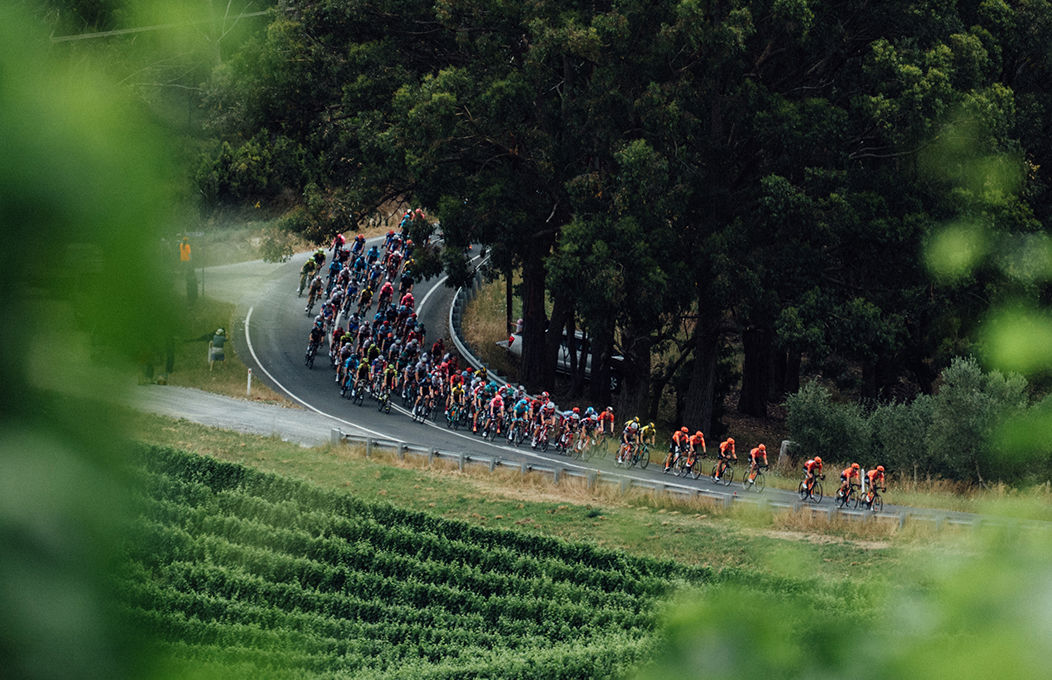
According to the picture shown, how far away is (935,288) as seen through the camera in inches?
1342

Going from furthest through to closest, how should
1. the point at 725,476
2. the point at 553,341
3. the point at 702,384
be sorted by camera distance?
the point at 553,341, the point at 702,384, the point at 725,476

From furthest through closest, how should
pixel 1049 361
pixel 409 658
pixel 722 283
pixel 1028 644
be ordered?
1. pixel 722 283
2. pixel 409 658
3. pixel 1049 361
4. pixel 1028 644

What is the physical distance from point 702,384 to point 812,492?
31.5ft

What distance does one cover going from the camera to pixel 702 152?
1355 inches

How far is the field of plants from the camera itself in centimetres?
1675

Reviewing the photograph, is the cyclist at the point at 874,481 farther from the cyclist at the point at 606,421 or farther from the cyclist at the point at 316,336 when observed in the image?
the cyclist at the point at 316,336

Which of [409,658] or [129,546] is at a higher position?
[129,546]

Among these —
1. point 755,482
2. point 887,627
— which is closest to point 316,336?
point 755,482

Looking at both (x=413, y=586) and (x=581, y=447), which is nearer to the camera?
(x=413, y=586)

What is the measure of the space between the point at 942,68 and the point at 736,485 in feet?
40.8

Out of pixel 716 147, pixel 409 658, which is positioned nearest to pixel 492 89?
pixel 716 147

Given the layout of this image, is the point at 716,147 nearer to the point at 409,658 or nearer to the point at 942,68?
the point at 942,68

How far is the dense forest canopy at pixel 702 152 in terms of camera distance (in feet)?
106

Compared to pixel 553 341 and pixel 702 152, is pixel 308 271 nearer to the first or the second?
pixel 553 341
